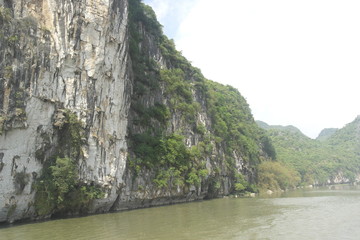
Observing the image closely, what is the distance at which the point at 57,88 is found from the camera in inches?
731

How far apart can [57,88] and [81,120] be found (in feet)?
7.88

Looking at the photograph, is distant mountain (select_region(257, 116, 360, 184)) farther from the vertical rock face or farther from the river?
the vertical rock face

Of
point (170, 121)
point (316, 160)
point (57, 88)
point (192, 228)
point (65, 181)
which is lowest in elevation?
point (192, 228)

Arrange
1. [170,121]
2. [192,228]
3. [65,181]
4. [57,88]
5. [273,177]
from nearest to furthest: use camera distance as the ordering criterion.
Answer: [192,228], [65,181], [57,88], [170,121], [273,177]

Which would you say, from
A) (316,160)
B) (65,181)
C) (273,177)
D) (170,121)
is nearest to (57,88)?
(65,181)

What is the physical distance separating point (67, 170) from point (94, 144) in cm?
276

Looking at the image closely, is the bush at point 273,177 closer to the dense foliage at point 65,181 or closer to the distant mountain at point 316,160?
the distant mountain at point 316,160

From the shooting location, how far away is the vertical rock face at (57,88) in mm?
16250

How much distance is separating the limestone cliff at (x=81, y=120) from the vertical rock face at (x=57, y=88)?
0.06 meters

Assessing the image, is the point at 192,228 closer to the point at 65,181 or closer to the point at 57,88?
the point at 65,181

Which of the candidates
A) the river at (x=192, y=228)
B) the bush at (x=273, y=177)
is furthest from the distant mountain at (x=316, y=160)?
the river at (x=192, y=228)

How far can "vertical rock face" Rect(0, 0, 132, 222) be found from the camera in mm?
16250

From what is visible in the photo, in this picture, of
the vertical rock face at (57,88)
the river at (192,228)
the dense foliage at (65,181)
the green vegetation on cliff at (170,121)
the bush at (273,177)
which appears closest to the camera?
the river at (192,228)

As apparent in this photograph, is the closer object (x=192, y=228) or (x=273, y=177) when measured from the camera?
(x=192, y=228)
